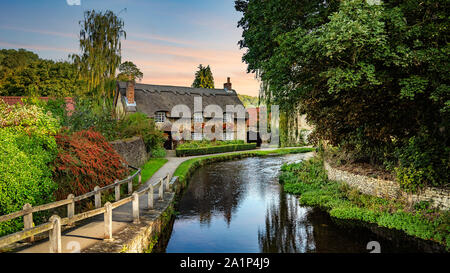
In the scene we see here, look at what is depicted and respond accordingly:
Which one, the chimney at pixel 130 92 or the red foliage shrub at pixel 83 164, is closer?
the red foliage shrub at pixel 83 164

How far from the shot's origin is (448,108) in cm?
861

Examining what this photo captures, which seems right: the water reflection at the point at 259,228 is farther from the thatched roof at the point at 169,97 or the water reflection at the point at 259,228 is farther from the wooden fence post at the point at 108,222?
the thatched roof at the point at 169,97

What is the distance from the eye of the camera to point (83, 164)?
10125 mm

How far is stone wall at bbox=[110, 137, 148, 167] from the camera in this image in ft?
58.1

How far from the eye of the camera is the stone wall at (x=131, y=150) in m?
17.7

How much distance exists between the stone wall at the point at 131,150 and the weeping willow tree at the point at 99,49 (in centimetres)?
782

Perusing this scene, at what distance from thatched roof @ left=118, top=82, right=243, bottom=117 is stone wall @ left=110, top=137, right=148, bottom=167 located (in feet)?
45.0

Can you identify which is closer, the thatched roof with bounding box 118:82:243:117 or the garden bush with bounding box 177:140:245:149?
the garden bush with bounding box 177:140:245:149

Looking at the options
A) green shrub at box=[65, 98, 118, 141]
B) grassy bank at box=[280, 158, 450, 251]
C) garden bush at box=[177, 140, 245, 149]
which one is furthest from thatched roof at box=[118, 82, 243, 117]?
grassy bank at box=[280, 158, 450, 251]

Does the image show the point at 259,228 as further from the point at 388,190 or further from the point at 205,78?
the point at 205,78

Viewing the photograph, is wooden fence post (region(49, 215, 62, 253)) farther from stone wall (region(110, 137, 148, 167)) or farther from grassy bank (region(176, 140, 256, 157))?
grassy bank (region(176, 140, 256, 157))

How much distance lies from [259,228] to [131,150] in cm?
1133

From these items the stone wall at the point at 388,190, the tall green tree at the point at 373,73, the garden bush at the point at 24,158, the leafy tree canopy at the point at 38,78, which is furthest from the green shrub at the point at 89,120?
the leafy tree canopy at the point at 38,78
